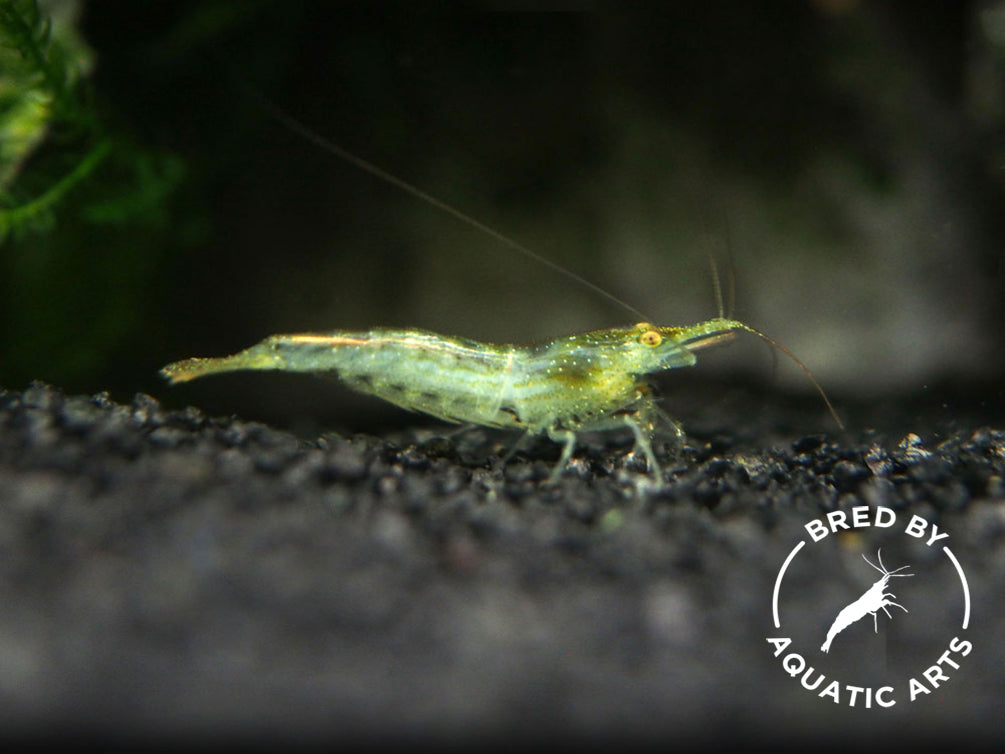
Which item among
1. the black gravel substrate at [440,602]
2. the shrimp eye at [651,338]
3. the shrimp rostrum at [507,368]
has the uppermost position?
the shrimp eye at [651,338]

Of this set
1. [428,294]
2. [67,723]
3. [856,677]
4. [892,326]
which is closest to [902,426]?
[892,326]

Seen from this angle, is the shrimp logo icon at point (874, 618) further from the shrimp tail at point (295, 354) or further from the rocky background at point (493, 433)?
the shrimp tail at point (295, 354)

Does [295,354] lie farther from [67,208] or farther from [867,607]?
[867,607]

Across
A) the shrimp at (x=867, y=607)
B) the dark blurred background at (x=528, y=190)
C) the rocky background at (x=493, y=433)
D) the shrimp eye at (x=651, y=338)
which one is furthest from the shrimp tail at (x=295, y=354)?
the shrimp at (x=867, y=607)

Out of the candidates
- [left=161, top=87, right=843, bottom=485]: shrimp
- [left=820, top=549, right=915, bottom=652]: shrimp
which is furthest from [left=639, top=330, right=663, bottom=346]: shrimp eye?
[left=820, top=549, right=915, bottom=652]: shrimp

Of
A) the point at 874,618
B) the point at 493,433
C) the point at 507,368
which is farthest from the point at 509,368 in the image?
the point at 874,618

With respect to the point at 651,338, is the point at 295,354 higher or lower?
lower

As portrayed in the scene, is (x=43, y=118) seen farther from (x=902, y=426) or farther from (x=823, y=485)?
(x=902, y=426)

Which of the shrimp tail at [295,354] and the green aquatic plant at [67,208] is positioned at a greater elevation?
the green aquatic plant at [67,208]
